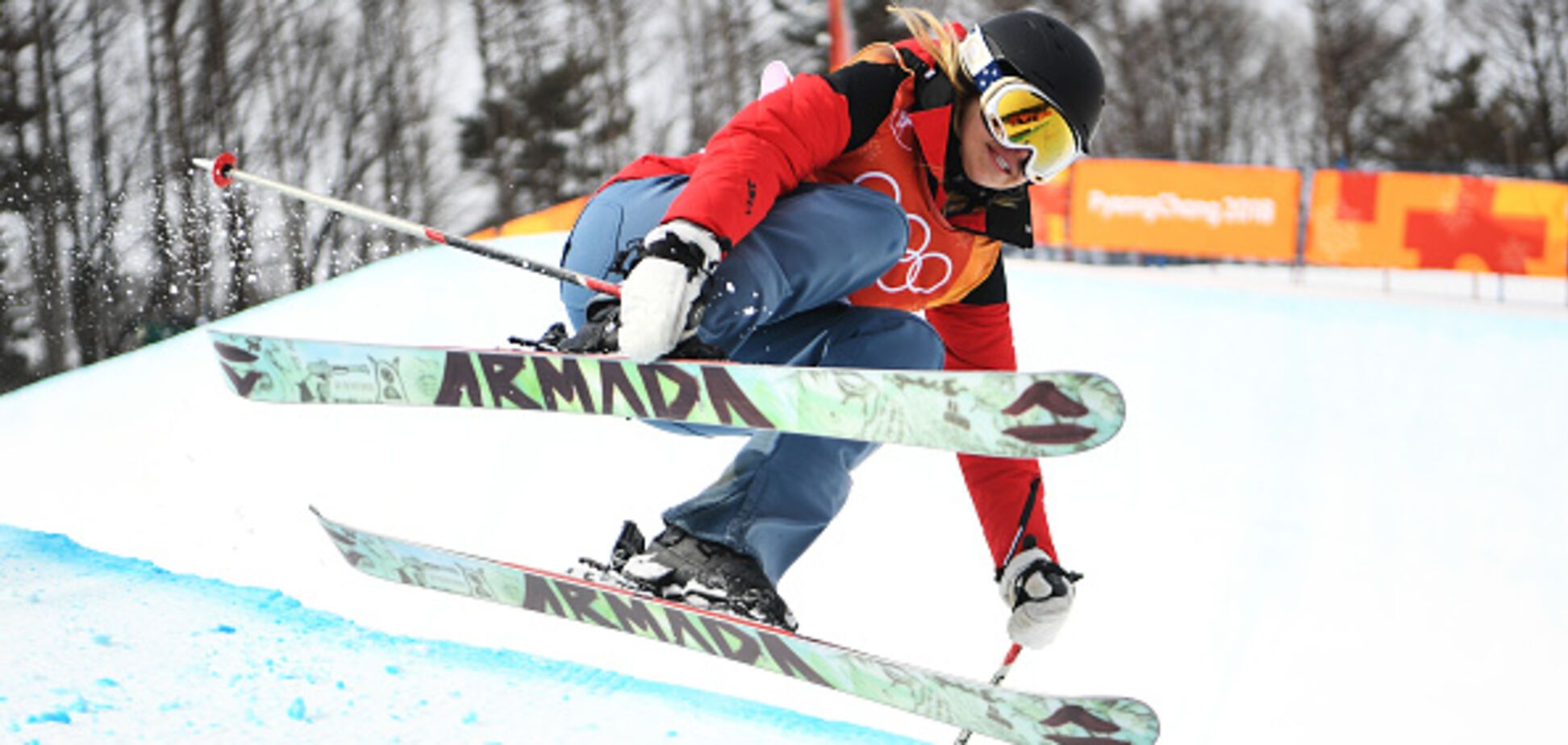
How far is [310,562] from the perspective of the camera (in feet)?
11.1

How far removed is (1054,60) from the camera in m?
2.06

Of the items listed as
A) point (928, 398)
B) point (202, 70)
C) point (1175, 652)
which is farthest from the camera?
point (202, 70)

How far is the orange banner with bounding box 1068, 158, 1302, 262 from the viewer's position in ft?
36.3

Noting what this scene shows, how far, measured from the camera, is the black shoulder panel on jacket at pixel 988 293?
2.45 m

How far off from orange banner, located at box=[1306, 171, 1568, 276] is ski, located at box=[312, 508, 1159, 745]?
931 centimetres

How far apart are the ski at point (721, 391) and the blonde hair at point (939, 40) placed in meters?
0.61

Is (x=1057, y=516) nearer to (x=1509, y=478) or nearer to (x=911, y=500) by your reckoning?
(x=911, y=500)

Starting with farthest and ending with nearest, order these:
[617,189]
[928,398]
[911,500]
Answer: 1. [911,500]
2. [617,189]
3. [928,398]

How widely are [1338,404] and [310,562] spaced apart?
378 cm

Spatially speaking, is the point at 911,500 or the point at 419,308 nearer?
the point at 911,500

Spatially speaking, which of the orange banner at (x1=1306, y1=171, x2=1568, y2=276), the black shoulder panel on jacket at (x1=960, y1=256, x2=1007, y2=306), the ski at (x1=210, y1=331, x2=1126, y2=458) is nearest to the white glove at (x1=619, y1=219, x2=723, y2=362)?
the ski at (x1=210, y1=331, x2=1126, y2=458)

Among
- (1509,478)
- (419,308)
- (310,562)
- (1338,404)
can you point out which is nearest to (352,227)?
(419,308)

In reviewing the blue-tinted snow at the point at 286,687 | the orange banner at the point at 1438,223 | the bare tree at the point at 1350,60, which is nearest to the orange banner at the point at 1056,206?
the orange banner at the point at 1438,223

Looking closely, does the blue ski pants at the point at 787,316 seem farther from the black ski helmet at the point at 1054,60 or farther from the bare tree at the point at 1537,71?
the bare tree at the point at 1537,71
